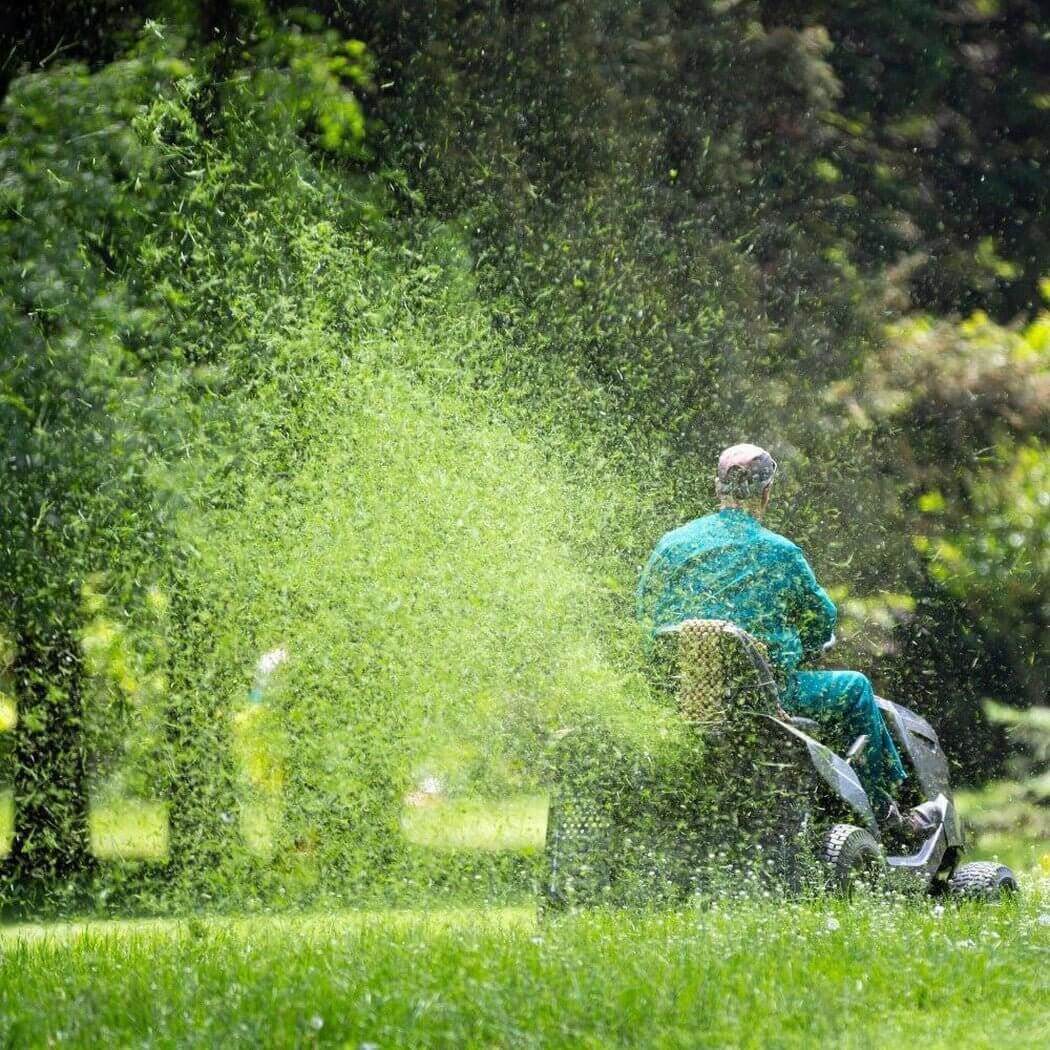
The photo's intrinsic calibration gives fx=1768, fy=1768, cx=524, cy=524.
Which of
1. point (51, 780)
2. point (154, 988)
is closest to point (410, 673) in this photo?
point (154, 988)

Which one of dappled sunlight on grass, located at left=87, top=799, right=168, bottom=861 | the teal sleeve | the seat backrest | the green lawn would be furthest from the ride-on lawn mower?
dappled sunlight on grass, located at left=87, top=799, right=168, bottom=861

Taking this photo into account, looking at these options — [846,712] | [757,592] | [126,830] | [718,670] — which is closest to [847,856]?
[846,712]

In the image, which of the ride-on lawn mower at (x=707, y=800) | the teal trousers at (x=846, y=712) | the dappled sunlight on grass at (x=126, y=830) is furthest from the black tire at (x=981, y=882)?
the dappled sunlight on grass at (x=126, y=830)

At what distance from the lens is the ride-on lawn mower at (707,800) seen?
6.62 meters

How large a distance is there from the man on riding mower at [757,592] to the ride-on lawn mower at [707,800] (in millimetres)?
266

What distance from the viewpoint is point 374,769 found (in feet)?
26.7

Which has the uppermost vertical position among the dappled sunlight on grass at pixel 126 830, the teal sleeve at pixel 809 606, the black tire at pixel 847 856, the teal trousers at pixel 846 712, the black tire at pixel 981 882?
the teal sleeve at pixel 809 606

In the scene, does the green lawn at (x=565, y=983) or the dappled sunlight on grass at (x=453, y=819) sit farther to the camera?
the dappled sunlight on grass at (x=453, y=819)

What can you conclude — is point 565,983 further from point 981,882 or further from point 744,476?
point 981,882

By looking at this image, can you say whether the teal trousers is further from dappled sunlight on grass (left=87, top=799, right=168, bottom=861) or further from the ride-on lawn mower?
dappled sunlight on grass (left=87, top=799, right=168, bottom=861)

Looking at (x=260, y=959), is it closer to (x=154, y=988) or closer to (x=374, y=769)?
(x=154, y=988)

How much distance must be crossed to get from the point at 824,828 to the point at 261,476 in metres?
3.64

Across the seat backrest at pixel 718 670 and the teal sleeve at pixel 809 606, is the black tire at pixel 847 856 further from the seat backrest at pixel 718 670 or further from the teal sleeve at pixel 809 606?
the teal sleeve at pixel 809 606

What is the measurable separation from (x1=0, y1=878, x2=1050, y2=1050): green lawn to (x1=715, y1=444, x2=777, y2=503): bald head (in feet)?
5.39
